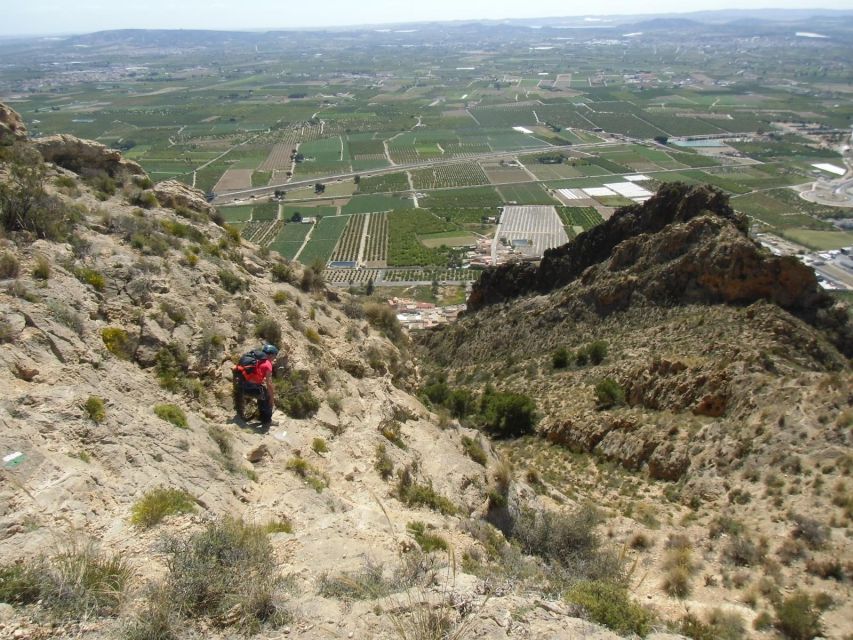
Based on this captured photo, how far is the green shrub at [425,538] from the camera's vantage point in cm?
1172


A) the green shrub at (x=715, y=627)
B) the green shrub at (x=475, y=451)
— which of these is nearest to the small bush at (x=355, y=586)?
the green shrub at (x=715, y=627)

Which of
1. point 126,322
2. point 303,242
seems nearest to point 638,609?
point 126,322

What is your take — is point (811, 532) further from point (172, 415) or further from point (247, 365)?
point (172, 415)

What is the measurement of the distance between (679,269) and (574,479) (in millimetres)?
16741

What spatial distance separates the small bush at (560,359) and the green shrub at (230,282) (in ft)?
64.2

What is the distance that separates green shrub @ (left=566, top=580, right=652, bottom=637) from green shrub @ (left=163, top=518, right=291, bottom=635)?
496 centimetres

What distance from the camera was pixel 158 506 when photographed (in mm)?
9586

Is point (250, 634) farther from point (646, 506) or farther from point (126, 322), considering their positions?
point (646, 506)

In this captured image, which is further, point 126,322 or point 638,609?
point 126,322

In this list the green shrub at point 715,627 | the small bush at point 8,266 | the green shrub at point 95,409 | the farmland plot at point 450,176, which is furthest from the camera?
the farmland plot at point 450,176

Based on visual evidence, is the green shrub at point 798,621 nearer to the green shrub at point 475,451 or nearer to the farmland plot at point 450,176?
the green shrub at point 475,451

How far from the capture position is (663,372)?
2484 centimetres

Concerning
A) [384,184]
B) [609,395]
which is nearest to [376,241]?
[384,184]

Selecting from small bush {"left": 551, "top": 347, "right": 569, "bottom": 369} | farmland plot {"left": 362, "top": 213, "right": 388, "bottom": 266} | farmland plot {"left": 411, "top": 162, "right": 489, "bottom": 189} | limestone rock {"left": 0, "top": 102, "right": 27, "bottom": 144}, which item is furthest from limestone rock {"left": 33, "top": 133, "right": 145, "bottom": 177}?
farmland plot {"left": 411, "top": 162, "right": 489, "bottom": 189}
